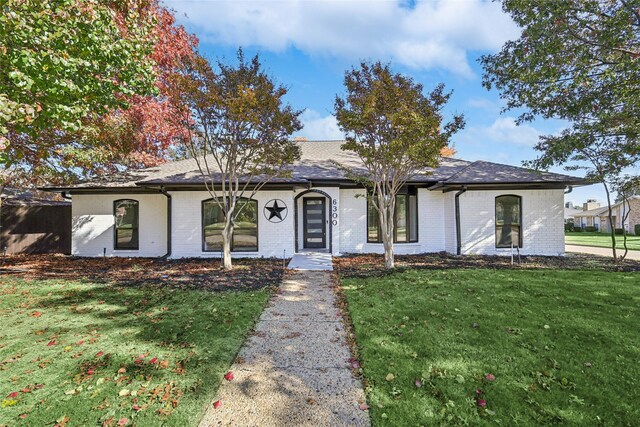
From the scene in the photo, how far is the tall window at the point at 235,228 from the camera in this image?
1104 cm

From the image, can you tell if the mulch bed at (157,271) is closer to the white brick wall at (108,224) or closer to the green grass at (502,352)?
the white brick wall at (108,224)


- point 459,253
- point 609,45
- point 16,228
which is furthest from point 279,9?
point 16,228

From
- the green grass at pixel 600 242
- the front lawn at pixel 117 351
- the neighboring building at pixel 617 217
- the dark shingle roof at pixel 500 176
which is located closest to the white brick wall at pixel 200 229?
the front lawn at pixel 117 351

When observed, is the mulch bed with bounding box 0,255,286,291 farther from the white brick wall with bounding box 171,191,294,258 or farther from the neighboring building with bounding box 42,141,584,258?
the neighboring building with bounding box 42,141,584,258

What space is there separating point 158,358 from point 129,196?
1020cm

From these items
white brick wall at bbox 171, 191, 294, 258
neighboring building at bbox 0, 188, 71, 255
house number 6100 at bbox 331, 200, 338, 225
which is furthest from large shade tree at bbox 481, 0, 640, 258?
neighboring building at bbox 0, 188, 71, 255

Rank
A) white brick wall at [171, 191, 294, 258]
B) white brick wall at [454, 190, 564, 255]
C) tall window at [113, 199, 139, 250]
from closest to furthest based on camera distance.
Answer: white brick wall at [171, 191, 294, 258] < white brick wall at [454, 190, 564, 255] < tall window at [113, 199, 139, 250]

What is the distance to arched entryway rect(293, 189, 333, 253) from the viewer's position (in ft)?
39.4

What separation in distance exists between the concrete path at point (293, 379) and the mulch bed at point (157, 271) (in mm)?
2615

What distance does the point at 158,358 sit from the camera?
351cm

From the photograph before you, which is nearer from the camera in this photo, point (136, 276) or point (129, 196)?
point (136, 276)

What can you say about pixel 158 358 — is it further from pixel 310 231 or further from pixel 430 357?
pixel 310 231

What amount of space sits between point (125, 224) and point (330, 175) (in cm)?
831

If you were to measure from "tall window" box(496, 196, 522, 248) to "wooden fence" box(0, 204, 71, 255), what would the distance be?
18.0 m
